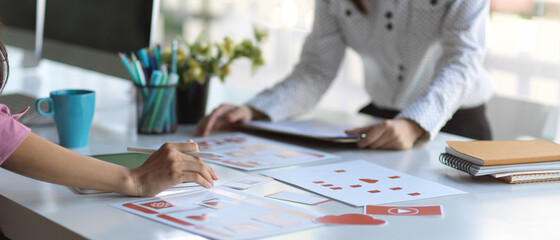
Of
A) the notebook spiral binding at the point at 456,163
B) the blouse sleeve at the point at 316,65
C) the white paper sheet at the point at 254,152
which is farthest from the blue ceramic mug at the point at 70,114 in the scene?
the notebook spiral binding at the point at 456,163

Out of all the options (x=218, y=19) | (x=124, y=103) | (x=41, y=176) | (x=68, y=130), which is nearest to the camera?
(x=41, y=176)

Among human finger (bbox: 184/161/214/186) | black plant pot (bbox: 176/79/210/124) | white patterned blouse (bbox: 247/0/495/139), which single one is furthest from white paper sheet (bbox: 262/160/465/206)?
black plant pot (bbox: 176/79/210/124)

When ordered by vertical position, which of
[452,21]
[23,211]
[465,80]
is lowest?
[23,211]

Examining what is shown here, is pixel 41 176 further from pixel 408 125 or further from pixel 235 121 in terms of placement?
pixel 408 125

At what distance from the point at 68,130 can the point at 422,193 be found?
0.72 metres

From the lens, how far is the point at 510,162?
110 centimetres

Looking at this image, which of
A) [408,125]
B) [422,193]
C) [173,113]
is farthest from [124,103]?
[422,193]

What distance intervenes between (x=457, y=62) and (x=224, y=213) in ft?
2.56

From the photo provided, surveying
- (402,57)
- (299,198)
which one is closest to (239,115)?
(402,57)

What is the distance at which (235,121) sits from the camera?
1543mm

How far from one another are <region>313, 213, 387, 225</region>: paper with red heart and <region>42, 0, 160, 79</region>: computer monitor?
0.91 m

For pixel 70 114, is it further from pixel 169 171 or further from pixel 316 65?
pixel 316 65

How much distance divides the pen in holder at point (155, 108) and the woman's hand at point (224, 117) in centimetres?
8

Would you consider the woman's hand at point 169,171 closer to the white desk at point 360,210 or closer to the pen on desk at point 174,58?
the white desk at point 360,210
